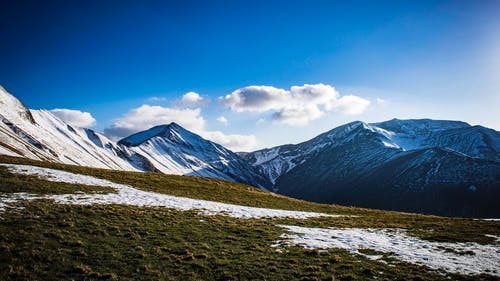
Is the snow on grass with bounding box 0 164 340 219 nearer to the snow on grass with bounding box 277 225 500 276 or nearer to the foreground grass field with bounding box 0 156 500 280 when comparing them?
the foreground grass field with bounding box 0 156 500 280

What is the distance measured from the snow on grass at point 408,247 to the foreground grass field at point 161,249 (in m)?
1.11

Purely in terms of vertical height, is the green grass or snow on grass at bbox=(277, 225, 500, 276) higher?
snow on grass at bbox=(277, 225, 500, 276)

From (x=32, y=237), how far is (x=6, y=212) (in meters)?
6.55

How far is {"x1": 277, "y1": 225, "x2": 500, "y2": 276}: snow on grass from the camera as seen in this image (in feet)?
61.1

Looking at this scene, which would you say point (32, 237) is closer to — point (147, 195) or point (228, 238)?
point (228, 238)

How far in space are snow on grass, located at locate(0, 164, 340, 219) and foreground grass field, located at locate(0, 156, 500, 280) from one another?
2.30 m

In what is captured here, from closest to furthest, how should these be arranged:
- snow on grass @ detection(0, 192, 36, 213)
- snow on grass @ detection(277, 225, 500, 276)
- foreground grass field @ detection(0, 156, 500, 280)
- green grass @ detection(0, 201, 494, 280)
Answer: green grass @ detection(0, 201, 494, 280) < foreground grass field @ detection(0, 156, 500, 280) < snow on grass @ detection(277, 225, 500, 276) < snow on grass @ detection(0, 192, 36, 213)

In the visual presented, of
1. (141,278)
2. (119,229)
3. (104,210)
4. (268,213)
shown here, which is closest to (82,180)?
(104,210)

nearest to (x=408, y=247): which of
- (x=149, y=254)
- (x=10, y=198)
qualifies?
(x=149, y=254)

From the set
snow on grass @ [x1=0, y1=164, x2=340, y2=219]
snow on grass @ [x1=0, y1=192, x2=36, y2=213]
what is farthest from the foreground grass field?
snow on grass @ [x1=0, y1=164, x2=340, y2=219]

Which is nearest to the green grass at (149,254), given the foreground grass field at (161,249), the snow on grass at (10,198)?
the foreground grass field at (161,249)

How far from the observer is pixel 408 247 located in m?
22.6

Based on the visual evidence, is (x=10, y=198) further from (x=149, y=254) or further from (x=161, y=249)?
(x=149, y=254)

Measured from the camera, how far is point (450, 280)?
51.8ft
